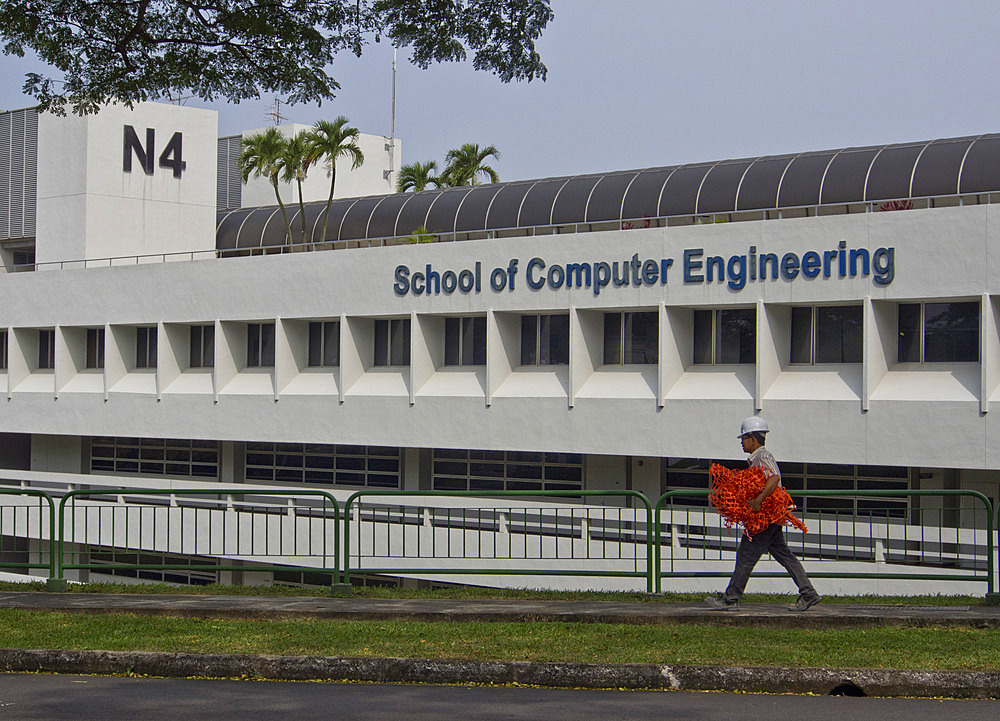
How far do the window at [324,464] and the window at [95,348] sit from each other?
5857mm

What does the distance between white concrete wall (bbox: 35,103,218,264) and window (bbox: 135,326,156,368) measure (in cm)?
279

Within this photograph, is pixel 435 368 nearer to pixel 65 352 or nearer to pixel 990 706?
pixel 65 352

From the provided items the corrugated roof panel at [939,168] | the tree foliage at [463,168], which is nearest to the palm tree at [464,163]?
the tree foliage at [463,168]

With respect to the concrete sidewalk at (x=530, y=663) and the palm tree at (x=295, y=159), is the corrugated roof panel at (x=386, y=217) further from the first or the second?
the concrete sidewalk at (x=530, y=663)

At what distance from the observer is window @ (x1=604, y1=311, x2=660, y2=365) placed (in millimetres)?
29094

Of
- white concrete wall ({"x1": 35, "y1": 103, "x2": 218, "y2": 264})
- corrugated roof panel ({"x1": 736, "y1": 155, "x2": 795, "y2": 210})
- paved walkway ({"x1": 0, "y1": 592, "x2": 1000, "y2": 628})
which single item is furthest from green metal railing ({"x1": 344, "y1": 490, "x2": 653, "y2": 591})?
white concrete wall ({"x1": 35, "y1": 103, "x2": 218, "y2": 264})

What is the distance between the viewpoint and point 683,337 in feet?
92.8

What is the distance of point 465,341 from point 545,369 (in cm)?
256

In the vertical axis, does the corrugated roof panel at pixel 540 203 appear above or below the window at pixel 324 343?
above

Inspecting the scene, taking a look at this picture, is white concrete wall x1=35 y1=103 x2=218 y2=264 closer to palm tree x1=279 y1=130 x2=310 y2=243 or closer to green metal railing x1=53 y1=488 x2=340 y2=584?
palm tree x1=279 y1=130 x2=310 y2=243

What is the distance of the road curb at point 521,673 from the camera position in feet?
28.7

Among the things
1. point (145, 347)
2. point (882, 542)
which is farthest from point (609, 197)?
point (882, 542)

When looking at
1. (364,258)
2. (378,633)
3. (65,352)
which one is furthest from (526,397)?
(378,633)

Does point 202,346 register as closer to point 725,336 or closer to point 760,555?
point 725,336
